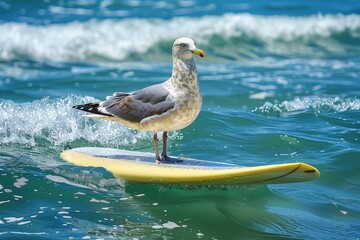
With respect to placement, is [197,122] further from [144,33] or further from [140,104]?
[144,33]

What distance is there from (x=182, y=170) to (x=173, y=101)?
0.55 metres

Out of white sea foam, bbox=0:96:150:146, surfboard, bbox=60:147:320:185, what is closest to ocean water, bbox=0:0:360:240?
white sea foam, bbox=0:96:150:146

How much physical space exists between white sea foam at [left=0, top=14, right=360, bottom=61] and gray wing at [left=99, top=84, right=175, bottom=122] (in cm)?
843

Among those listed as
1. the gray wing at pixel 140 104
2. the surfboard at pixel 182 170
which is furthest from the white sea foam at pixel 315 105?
the gray wing at pixel 140 104

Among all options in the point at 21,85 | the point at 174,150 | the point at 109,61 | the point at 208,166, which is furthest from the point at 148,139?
the point at 109,61

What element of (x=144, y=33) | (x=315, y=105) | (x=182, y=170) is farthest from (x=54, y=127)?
(x=144, y=33)

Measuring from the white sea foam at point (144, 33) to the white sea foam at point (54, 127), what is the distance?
6494 millimetres

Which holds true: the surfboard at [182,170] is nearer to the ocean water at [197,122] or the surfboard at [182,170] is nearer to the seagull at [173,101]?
the ocean water at [197,122]

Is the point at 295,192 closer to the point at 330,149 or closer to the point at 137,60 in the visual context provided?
the point at 330,149

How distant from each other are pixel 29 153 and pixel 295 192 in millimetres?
2477

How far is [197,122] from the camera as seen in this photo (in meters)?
8.99

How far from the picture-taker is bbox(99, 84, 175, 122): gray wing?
614 centimetres

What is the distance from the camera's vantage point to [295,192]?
675cm

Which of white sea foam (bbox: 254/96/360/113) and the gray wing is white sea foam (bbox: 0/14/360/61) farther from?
the gray wing
